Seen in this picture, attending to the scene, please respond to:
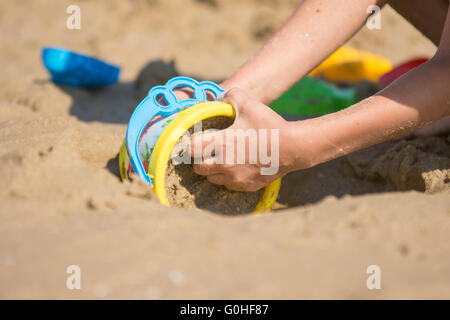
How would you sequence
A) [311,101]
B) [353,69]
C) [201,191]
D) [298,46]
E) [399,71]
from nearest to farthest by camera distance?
1. [201,191]
2. [298,46]
3. [399,71]
4. [311,101]
5. [353,69]

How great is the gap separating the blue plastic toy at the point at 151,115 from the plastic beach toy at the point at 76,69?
85 cm

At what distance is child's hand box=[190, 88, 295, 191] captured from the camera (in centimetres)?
112

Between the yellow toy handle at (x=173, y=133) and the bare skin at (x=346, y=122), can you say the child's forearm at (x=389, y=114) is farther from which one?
the yellow toy handle at (x=173, y=133)

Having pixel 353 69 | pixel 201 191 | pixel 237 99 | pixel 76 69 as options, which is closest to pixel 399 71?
pixel 353 69

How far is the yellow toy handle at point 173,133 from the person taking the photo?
1104mm

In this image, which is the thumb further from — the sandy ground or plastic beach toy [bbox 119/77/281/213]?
the sandy ground

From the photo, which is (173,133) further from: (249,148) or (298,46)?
(298,46)

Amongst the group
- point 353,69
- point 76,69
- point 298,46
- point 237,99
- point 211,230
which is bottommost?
point 211,230

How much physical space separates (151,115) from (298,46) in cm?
49

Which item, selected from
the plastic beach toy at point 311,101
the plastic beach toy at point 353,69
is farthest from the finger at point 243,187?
the plastic beach toy at point 353,69

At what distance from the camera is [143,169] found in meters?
1.13

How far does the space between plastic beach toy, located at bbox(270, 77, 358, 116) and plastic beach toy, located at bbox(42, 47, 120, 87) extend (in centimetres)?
77

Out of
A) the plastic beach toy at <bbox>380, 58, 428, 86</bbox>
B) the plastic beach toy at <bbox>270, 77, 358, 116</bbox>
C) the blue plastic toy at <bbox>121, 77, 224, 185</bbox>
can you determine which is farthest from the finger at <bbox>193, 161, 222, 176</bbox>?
the plastic beach toy at <bbox>380, 58, 428, 86</bbox>

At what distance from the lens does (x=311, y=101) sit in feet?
6.57
